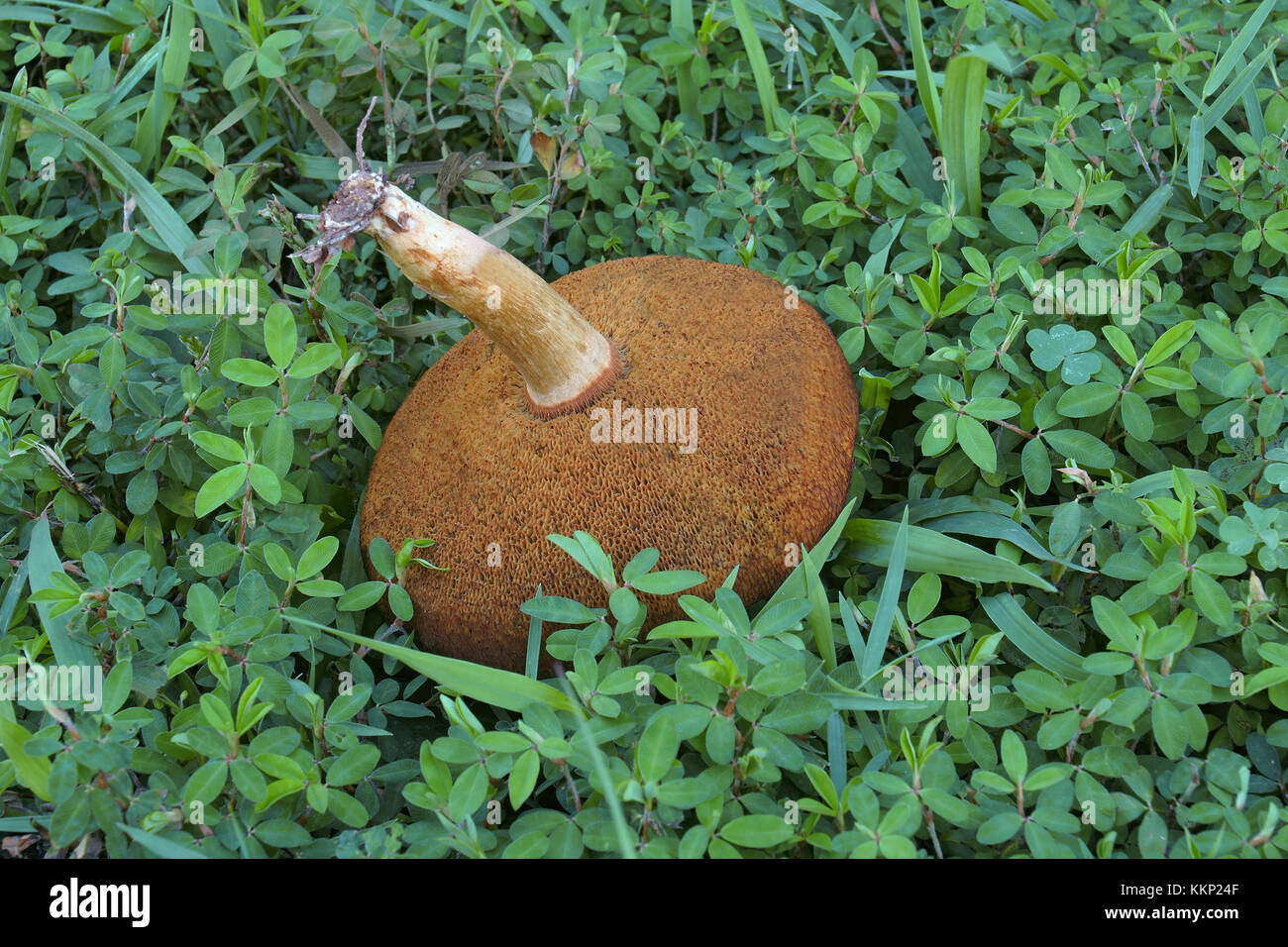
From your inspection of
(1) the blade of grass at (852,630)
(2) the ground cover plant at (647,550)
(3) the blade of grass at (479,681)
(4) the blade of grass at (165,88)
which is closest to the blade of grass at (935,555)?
(2) the ground cover plant at (647,550)

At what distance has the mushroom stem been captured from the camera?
5.35 feet

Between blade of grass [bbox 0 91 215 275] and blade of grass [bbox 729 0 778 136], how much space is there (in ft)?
4.56

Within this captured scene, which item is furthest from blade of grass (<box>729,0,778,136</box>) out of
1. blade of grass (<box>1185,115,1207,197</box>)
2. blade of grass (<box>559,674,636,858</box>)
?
blade of grass (<box>559,674,636,858</box>)

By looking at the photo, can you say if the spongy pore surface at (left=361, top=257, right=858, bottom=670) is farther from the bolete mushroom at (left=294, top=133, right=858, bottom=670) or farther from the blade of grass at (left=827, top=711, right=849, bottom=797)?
the blade of grass at (left=827, top=711, right=849, bottom=797)

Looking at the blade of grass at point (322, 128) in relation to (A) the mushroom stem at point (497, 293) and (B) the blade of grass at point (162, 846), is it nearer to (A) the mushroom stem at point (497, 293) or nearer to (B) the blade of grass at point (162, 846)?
(A) the mushroom stem at point (497, 293)

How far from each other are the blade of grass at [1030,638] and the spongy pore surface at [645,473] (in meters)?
0.34

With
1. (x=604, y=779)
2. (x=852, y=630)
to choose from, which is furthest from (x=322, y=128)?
(x=604, y=779)

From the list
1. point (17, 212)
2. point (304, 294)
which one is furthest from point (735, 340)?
point (17, 212)

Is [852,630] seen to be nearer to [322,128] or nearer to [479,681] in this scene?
[479,681]

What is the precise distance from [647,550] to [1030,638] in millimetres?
687

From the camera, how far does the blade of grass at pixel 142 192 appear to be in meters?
2.33

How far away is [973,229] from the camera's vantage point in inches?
87.7

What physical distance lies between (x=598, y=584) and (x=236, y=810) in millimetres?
653
